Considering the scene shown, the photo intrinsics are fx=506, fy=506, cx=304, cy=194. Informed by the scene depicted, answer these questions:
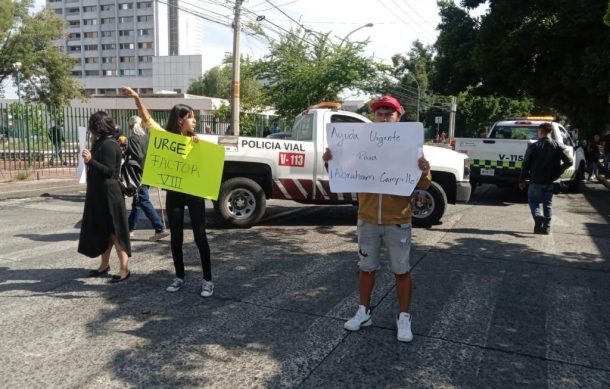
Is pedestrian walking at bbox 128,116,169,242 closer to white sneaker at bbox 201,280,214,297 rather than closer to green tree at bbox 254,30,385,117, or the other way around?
white sneaker at bbox 201,280,214,297

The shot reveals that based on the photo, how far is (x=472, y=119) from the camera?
188ft

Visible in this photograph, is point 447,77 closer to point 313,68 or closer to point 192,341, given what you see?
point 313,68

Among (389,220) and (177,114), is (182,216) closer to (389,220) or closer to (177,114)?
(177,114)

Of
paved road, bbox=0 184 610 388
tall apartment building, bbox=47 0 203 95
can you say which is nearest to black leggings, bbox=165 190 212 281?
paved road, bbox=0 184 610 388

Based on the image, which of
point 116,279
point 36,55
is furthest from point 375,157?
point 36,55

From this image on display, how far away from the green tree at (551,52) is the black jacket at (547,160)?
20.3 ft

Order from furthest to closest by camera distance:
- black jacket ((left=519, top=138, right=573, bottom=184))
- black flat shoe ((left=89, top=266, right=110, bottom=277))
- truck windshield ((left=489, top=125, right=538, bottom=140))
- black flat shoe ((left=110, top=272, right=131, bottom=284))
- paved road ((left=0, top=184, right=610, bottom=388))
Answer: truck windshield ((left=489, top=125, right=538, bottom=140))
black jacket ((left=519, top=138, right=573, bottom=184))
black flat shoe ((left=89, top=266, right=110, bottom=277))
black flat shoe ((left=110, top=272, right=131, bottom=284))
paved road ((left=0, top=184, right=610, bottom=388))

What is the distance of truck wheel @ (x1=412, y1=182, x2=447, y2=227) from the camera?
8.39 metres

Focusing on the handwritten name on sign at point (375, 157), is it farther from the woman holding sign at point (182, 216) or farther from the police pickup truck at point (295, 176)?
the police pickup truck at point (295, 176)

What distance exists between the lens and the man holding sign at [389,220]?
384 centimetres

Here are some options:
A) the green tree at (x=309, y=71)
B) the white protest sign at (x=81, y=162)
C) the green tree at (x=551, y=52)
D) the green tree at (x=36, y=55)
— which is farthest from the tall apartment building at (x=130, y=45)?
the white protest sign at (x=81, y=162)

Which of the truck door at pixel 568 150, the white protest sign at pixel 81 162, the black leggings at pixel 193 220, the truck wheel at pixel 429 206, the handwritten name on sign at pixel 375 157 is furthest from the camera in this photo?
the truck door at pixel 568 150

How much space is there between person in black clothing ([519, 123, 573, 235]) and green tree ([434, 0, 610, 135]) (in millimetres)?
6159

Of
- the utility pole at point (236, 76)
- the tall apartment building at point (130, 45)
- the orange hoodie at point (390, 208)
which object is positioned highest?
the tall apartment building at point (130, 45)
